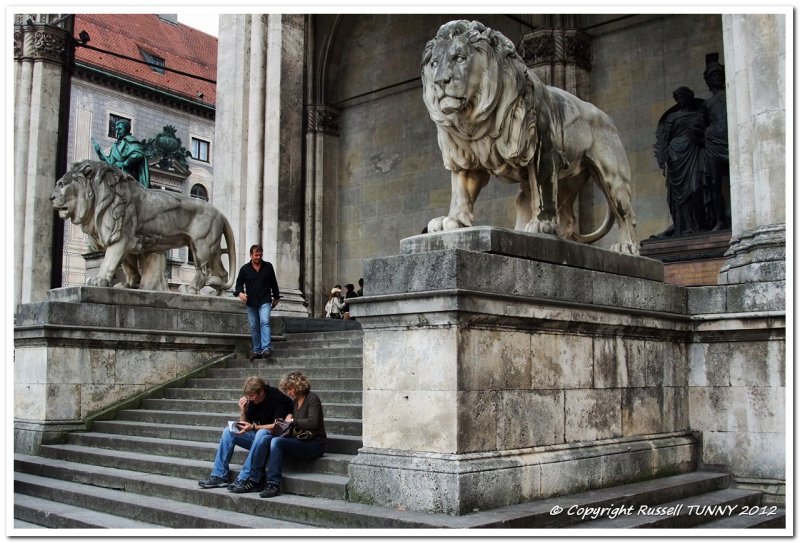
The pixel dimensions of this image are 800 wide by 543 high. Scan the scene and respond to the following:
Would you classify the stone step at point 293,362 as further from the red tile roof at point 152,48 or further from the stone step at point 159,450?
the red tile roof at point 152,48

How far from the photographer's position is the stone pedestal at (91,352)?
1216cm

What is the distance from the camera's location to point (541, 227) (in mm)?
8703

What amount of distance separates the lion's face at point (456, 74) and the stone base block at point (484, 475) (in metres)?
3.02

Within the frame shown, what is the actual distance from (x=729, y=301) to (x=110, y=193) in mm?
8551

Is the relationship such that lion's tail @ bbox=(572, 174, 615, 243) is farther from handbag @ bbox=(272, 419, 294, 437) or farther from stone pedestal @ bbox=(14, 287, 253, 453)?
stone pedestal @ bbox=(14, 287, 253, 453)

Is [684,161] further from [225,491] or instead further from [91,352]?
[225,491]

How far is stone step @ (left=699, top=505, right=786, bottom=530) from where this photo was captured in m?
8.09

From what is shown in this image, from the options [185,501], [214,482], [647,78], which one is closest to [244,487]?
[214,482]

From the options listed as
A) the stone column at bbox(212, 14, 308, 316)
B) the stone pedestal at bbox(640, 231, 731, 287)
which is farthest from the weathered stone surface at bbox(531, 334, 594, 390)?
the stone column at bbox(212, 14, 308, 316)

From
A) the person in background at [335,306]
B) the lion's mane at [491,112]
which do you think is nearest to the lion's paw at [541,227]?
the lion's mane at [491,112]

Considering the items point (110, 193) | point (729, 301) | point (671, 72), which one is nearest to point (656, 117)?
point (671, 72)

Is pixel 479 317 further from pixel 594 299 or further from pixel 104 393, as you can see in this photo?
pixel 104 393

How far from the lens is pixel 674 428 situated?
32.4 ft

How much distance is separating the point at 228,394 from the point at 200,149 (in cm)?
4712
